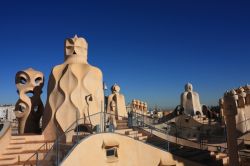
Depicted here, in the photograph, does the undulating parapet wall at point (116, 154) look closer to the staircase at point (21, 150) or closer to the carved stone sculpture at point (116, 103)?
the staircase at point (21, 150)

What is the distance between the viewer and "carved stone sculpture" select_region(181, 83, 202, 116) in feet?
96.2

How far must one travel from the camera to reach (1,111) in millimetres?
63000

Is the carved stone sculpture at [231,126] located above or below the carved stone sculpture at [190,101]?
below

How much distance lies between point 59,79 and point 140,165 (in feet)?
23.9

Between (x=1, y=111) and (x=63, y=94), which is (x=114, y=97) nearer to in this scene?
(x=63, y=94)

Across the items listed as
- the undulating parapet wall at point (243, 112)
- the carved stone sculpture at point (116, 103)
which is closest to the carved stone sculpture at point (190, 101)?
the undulating parapet wall at point (243, 112)

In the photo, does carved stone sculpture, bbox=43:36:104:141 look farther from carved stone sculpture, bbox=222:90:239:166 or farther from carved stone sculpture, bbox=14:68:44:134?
carved stone sculpture, bbox=222:90:239:166

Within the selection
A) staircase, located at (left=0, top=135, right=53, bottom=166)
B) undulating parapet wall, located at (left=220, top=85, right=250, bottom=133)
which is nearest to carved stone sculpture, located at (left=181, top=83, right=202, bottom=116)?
undulating parapet wall, located at (left=220, top=85, right=250, bottom=133)

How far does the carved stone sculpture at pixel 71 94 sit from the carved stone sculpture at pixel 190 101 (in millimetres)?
16116

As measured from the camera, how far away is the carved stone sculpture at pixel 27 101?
1630 cm

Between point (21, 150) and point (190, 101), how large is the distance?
21.5 meters

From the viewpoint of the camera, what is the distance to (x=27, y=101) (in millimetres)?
16344

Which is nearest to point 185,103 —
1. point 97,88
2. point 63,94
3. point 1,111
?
point 97,88

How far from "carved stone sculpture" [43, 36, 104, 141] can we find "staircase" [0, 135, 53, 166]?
1.06m
